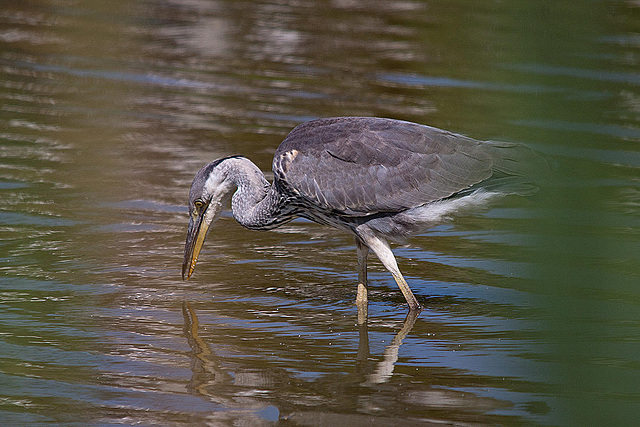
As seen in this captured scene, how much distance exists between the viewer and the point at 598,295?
5.11 ft

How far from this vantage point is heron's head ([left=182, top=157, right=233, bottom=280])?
714cm

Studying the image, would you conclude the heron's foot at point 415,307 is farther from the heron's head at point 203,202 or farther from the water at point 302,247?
the heron's head at point 203,202

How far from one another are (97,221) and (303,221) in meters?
1.95

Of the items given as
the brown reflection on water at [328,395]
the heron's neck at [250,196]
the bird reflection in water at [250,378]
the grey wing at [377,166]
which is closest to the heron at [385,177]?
the grey wing at [377,166]

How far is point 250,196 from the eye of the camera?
719 centimetres

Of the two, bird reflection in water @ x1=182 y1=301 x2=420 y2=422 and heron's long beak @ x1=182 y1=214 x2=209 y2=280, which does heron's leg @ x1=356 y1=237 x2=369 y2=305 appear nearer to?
bird reflection in water @ x1=182 y1=301 x2=420 y2=422

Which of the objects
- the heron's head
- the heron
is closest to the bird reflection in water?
the heron

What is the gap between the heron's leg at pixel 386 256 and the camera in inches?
263

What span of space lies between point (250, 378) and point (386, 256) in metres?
1.54

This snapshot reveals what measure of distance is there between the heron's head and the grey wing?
0.63 metres

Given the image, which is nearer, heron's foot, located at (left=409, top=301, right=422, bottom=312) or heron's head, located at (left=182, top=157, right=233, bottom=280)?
heron's foot, located at (left=409, top=301, right=422, bottom=312)

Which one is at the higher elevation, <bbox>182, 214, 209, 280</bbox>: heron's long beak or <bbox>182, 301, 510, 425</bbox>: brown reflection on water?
<bbox>182, 214, 209, 280</bbox>: heron's long beak

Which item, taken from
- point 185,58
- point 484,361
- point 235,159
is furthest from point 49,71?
point 484,361

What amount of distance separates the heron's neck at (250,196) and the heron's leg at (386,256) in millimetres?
772
